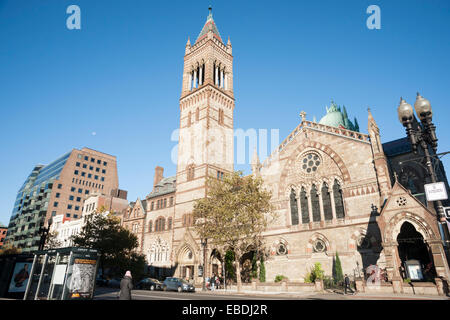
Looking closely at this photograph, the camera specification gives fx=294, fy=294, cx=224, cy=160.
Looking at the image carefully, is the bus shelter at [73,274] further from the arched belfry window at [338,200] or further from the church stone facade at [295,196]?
the arched belfry window at [338,200]

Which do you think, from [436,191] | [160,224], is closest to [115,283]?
[160,224]

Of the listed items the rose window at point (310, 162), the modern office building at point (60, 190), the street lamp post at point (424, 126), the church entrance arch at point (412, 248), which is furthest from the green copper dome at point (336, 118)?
the modern office building at point (60, 190)

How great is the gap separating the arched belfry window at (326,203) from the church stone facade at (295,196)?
0.35ft

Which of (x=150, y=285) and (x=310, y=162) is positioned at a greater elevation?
(x=310, y=162)

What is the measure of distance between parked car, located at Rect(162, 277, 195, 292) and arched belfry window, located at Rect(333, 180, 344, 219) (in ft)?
55.7

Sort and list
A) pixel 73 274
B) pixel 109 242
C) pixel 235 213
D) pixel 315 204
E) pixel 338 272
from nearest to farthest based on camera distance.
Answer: pixel 73 274 < pixel 338 272 < pixel 235 213 < pixel 315 204 < pixel 109 242

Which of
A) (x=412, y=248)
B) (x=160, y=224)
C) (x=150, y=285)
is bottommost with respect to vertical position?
(x=150, y=285)

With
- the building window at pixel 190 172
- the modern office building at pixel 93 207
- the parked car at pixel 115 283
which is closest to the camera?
the parked car at pixel 115 283

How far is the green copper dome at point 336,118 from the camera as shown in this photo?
59.7 metres

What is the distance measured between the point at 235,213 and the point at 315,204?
9.45 m

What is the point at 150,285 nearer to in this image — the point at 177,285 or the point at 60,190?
the point at 177,285

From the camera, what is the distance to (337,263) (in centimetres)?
2786

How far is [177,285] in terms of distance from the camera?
30688mm
